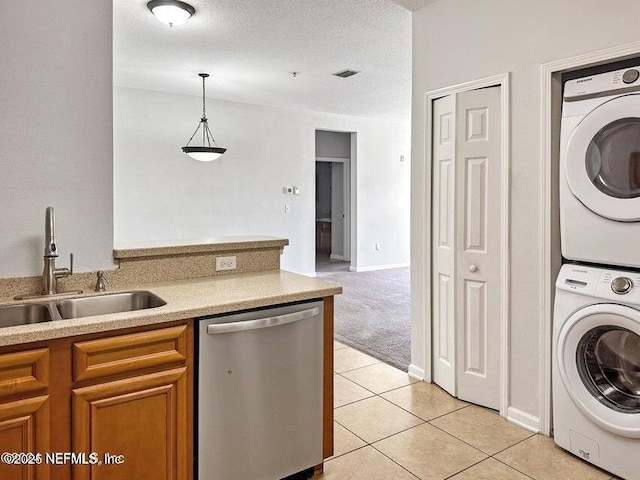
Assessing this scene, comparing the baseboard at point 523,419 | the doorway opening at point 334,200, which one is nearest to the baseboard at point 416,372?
the baseboard at point 523,419

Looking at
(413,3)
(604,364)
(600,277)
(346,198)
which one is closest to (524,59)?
(413,3)

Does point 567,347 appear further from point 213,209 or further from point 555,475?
point 213,209

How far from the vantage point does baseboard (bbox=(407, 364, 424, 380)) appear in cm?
329

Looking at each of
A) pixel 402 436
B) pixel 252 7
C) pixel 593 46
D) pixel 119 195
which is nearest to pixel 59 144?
pixel 252 7

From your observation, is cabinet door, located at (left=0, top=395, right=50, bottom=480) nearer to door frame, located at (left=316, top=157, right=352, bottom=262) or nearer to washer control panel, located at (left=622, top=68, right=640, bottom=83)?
washer control panel, located at (left=622, top=68, right=640, bottom=83)

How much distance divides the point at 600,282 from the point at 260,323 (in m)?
1.60

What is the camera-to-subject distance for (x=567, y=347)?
224 cm

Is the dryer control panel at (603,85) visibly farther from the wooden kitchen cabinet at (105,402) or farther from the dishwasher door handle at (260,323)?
the wooden kitchen cabinet at (105,402)

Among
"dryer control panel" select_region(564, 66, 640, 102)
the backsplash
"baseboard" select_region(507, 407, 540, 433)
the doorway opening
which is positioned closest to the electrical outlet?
the backsplash

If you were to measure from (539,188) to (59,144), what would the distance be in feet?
8.01

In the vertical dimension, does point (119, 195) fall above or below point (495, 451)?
above

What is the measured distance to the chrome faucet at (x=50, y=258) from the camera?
6.41 feet

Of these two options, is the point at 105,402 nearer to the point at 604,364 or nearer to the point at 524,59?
the point at 604,364

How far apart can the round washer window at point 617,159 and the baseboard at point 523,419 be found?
131 centimetres
